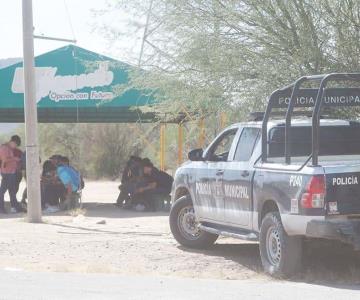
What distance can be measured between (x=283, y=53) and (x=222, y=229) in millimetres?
3292

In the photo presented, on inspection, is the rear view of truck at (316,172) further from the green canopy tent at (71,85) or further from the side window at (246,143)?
the green canopy tent at (71,85)

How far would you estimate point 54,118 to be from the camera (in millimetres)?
23531

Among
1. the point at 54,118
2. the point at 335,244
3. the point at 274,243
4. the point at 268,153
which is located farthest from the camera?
the point at 54,118

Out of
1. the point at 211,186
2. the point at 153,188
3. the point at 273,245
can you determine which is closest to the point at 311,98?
the point at 211,186

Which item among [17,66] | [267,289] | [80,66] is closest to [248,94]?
[267,289]

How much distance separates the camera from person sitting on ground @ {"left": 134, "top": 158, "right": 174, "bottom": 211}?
18.3 metres

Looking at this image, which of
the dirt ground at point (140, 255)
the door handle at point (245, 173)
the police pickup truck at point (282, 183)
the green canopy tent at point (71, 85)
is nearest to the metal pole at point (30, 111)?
the dirt ground at point (140, 255)

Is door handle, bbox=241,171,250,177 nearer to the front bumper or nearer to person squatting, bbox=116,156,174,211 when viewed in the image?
the front bumper

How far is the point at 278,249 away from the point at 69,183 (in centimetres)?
1006

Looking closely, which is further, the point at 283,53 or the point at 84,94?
the point at 84,94

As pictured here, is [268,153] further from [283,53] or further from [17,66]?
[17,66]

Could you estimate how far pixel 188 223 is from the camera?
11617 mm

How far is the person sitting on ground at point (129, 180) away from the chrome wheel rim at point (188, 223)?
7.24 metres

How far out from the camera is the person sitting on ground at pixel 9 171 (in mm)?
18000
